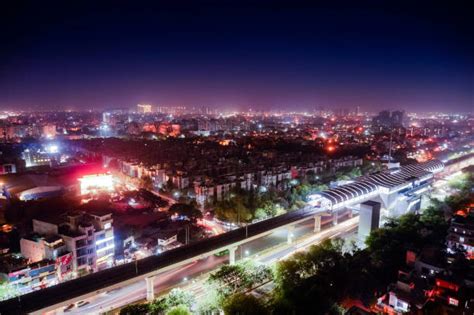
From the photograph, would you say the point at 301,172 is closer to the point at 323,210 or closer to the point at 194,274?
the point at 323,210

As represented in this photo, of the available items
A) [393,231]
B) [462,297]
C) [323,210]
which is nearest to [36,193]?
[323,210]

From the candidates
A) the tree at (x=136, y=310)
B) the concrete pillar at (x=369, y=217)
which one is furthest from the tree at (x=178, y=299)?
the concrete pillar at (x=369, y=217)

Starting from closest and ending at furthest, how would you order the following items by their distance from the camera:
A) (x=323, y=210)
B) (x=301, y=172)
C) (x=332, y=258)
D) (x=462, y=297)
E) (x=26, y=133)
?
(x=462, y=297), (x=332, y=258), (x=323, y=210), (x=301, y=172), (x=26, y=133)

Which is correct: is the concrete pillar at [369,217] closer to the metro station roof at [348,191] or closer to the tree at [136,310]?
the metro station roof at [348,191]

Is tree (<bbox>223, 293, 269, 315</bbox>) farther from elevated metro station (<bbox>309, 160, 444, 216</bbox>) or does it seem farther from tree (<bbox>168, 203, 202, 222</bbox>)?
tree (<bbox>168, 203, 202, 222</bbox>)

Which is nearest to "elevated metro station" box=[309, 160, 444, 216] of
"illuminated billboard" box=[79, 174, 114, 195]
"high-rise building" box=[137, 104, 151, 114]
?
"illuminated billboard" box=[79, 174, 114, 195]

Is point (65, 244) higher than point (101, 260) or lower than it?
higher
